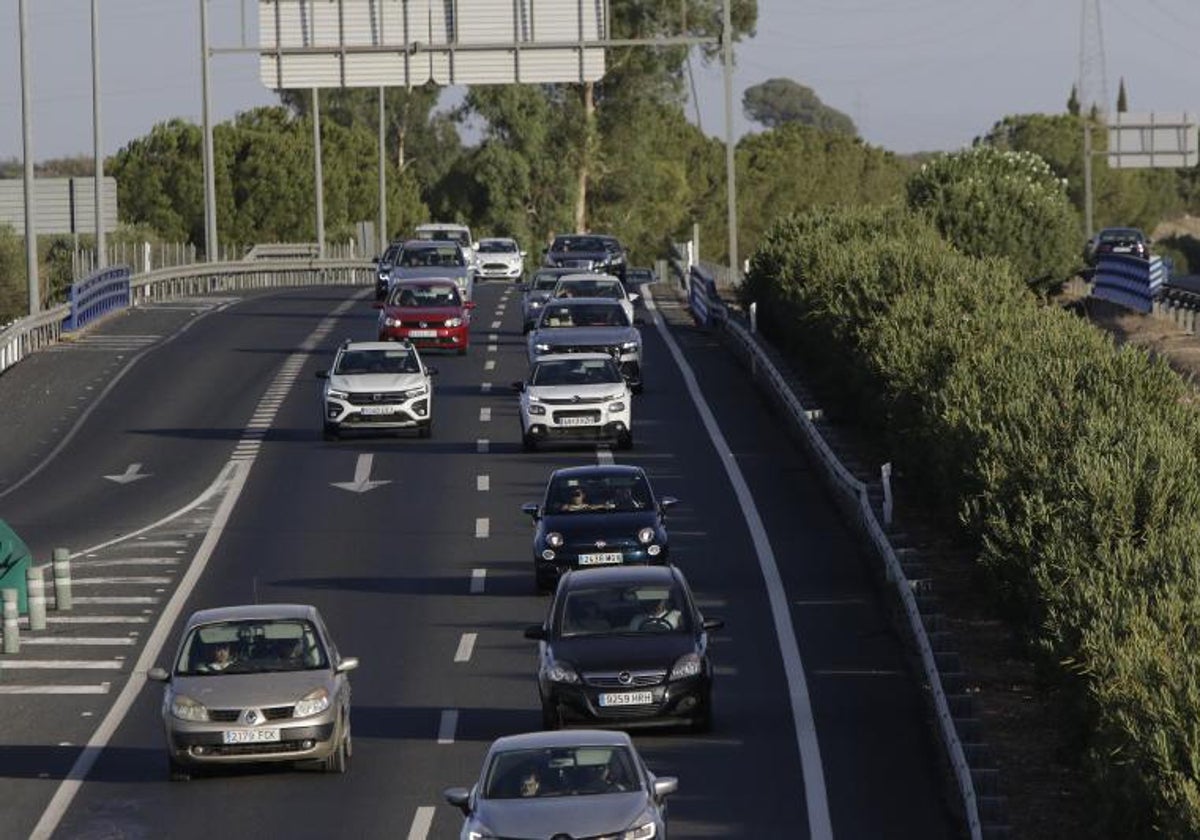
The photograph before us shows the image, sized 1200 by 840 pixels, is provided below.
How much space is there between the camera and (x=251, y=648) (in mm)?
23250

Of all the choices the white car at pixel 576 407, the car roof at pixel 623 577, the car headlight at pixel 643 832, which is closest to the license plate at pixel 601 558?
the car roof at pixel 623 577

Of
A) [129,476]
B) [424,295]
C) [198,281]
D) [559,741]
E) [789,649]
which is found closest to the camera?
[559,741]

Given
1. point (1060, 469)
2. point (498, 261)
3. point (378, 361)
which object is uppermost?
point (498, 261)

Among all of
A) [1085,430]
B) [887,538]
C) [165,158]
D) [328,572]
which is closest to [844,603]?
[887,538]

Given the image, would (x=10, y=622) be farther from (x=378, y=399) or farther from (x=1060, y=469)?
(x=378, y=399)

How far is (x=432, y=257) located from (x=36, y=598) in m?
38.1

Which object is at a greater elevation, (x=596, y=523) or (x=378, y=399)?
(x=378, y=399)

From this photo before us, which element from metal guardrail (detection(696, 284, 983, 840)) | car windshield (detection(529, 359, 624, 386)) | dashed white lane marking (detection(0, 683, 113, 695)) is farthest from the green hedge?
dashed white lane marking (detection(0, 683, 113, 695))

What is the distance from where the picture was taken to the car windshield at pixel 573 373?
1750 inches

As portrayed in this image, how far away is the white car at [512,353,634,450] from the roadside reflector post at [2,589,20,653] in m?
15.1

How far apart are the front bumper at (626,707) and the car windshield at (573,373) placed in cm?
2081

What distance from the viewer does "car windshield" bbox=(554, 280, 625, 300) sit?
5925 cm

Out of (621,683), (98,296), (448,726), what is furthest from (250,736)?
(98,296)

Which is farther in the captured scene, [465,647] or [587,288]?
[587,288]
